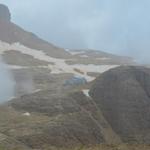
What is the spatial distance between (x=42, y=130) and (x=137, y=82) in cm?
3437

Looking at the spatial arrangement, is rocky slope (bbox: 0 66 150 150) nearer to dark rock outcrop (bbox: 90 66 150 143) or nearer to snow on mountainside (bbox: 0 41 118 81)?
dark rock outcrop (bbox: 90 66 150 143)

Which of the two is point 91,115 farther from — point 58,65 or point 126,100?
point 58,65

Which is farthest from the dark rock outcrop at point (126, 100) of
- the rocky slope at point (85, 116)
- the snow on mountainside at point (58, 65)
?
the snow on mountainside at point (58, 65)

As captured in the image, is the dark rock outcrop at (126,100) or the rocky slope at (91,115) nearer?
the rocky slope at (91,115)

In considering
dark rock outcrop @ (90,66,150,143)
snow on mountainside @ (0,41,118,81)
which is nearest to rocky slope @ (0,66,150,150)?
dark rock outcrop @ (90,66,150,143)

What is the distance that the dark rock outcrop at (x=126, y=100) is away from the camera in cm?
6562

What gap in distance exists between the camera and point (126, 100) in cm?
7088

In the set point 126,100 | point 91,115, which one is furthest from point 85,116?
point 126,100

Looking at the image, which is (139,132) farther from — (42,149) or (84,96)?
(42,149)

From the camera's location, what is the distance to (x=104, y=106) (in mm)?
69812

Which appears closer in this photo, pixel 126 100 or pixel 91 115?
pixel 91 115

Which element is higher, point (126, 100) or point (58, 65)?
point (58, 65)

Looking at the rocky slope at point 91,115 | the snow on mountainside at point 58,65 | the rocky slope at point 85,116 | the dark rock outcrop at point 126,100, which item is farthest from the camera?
the snow on mountainside at point 58,65

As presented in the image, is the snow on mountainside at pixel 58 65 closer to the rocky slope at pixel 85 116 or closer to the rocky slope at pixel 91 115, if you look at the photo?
the rocky slope at pixel 85 116
